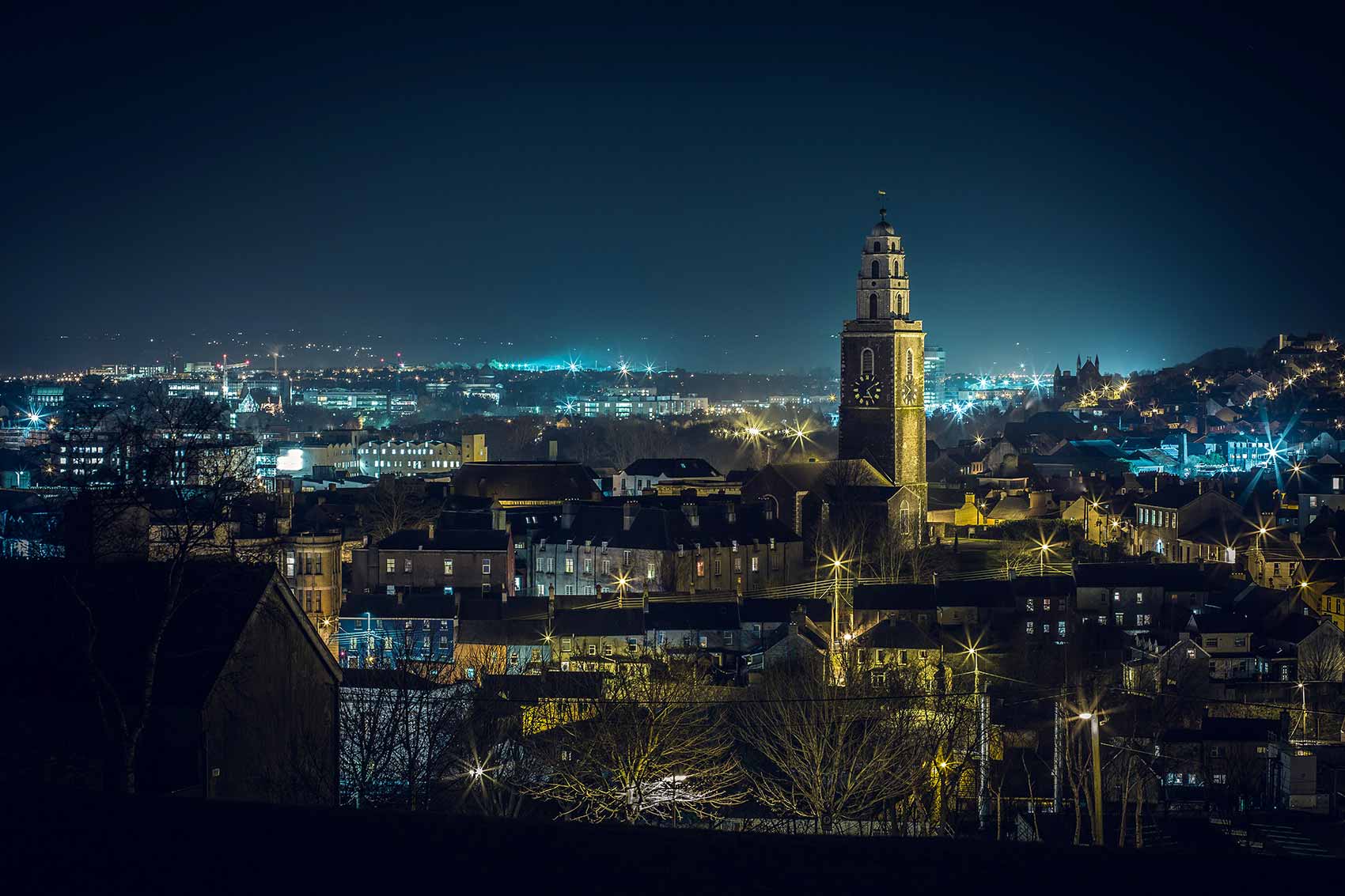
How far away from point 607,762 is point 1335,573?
99.9ft

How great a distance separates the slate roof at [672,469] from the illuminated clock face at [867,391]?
14.7m

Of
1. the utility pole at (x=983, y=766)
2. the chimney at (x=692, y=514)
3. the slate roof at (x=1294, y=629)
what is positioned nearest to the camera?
the utility pole at (x=983, y=766)

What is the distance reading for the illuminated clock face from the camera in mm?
58594

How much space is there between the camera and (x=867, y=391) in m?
58.8

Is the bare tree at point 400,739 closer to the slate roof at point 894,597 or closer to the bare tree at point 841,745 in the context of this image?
the bare tree at point 841,745

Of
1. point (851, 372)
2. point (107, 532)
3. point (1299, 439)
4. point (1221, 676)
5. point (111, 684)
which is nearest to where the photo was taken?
point (111, 684)

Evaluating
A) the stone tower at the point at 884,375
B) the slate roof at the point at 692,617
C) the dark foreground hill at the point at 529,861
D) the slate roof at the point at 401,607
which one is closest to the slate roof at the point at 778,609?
the slate roof at the point at 692,617

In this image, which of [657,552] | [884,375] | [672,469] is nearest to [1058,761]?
[657,552]

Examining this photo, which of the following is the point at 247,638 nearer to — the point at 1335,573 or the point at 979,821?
the point at 979,821

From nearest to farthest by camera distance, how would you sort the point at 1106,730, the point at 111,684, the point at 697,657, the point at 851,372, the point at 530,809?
1. the point at 111,684
2. the point at 530,809
3. the point at 1106,730
4. the point at 697,657
5. the point at 851,372

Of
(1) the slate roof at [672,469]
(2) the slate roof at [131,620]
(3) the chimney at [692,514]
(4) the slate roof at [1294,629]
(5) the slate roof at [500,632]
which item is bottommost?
(4) the slate roof at [1294,629]

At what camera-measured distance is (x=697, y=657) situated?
30.9 meters

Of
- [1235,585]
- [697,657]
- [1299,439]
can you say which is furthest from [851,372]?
[1299,439]

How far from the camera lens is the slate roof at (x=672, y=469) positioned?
7306 cm
